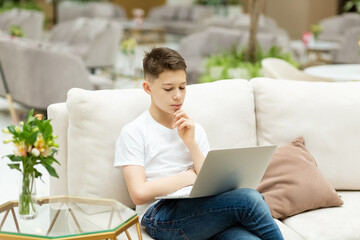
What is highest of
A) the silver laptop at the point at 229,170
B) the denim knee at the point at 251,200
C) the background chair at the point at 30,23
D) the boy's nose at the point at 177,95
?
the background chair at the point at 30,23

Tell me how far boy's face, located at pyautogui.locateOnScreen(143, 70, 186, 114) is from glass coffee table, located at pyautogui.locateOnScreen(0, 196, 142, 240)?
486mm

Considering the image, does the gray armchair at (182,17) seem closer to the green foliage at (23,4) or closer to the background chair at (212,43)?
the green foliage at (23,4)

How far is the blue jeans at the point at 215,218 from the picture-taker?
2137 mm

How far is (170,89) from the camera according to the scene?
2.34 m

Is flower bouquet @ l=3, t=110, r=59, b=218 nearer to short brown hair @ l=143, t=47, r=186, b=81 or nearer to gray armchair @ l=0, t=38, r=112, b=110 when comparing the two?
short brown hair @ l=143, t=47, r=186, b=81

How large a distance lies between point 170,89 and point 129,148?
0.29 m

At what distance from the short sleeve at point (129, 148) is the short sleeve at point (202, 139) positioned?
0.85 ft

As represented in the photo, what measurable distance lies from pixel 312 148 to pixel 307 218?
1.46 feet

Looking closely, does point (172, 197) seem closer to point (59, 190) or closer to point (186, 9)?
point (59, 190)

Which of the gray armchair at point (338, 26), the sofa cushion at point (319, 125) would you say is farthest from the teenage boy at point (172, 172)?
the gray armchair at point (338, 26)

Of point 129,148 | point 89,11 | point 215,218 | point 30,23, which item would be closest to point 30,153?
point 129,148

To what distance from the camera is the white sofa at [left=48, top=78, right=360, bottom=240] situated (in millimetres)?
2502

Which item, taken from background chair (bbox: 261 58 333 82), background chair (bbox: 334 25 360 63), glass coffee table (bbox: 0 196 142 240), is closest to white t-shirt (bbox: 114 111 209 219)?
glass coffee table (bbox: 0 196 142 240)

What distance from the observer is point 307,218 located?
258cm
